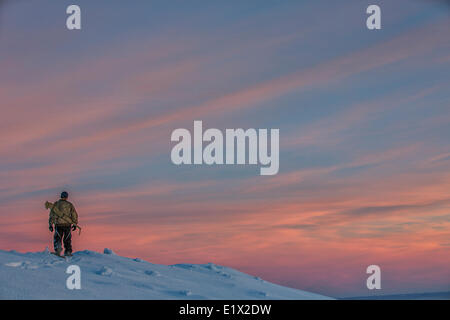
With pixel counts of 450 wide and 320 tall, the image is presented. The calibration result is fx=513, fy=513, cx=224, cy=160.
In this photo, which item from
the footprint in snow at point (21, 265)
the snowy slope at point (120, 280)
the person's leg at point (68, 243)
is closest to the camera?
the snowy slope at point (120, 280)

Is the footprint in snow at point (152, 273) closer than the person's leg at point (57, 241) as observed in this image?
No

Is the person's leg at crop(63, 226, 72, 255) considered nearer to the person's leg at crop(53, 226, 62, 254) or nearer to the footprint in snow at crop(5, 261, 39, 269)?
the person's leg at crop(53, 226, 62, 254)

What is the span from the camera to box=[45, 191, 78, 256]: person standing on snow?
16594 millimetres

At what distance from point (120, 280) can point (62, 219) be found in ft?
9.38

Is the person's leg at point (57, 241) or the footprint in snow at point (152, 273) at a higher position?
the person's leg at point (57, 241)

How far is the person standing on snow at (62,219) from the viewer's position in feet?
54.4

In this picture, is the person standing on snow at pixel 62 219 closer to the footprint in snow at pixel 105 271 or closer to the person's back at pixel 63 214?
the person's back at pixel 63 214

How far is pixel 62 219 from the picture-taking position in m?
16.6

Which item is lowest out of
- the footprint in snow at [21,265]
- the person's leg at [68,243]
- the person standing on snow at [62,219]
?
the footprint in snow at [21,265]

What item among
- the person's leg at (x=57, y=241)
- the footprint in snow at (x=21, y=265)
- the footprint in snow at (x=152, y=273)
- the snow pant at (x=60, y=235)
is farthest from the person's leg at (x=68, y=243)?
the footprint in snow at (x=152, y=273)

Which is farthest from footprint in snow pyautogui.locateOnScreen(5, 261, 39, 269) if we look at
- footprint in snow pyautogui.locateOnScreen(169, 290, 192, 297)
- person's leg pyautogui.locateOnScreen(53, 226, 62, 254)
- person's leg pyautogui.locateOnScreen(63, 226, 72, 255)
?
footprint in snow pyautogui.locateOnScreen(169, 290, 192, 297)

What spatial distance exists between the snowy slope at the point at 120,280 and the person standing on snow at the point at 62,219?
0.65 metres
